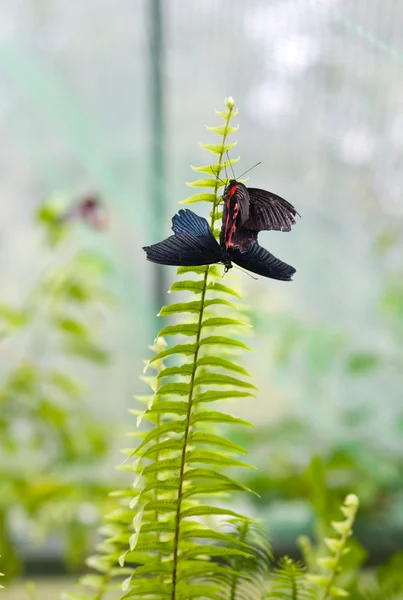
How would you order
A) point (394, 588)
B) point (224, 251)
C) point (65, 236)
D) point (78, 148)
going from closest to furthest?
1. point (224, 251)
2. point (394, 588)
3. point (65, 236)
4. point (78, 148)

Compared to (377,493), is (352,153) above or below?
above

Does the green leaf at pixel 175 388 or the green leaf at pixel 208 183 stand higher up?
the green leaf at pixel 208 183

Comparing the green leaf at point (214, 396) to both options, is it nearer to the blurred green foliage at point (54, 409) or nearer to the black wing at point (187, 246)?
the black wing at point (187, 246)

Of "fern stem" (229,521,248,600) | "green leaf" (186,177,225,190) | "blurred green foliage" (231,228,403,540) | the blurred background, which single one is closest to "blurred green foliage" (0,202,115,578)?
the blurred background

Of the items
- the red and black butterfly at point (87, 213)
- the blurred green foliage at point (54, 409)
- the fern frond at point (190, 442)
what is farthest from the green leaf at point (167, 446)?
→ the red and black butterfly at point (87, 213)

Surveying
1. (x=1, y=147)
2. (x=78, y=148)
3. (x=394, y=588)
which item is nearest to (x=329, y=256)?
(x=78, y=148)

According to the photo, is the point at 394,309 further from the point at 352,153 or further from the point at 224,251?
the point at 224,251

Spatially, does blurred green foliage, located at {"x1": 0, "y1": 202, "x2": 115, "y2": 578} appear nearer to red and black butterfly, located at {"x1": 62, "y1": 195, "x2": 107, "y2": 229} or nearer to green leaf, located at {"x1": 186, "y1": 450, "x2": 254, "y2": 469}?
red and black butterfly, located at {"x1": 62, "y1": 195, "x2": 107, "y2": 229}
